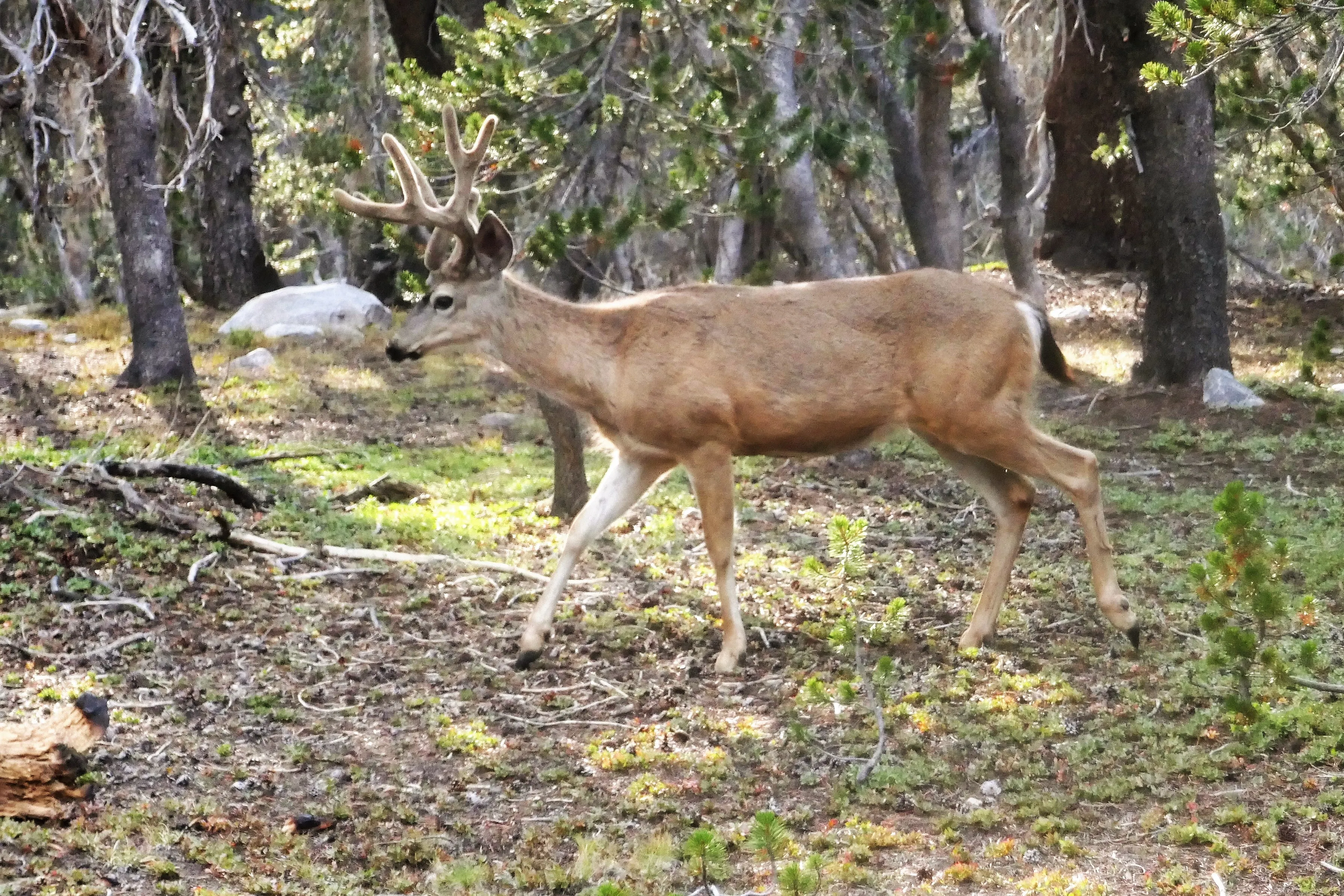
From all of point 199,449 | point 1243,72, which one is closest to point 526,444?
point 199,449

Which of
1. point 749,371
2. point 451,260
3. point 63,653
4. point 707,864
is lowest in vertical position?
point 707,864

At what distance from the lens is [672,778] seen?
227 inches

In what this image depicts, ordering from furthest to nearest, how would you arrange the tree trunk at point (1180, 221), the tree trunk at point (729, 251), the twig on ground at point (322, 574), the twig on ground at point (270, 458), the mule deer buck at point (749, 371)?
the tree trunk at point (729, 251), the tree trunk at point (1180, 221), the twig on ground at point (270, 458), the twig on ground at point (322, 574), the mule deer buck at point (749, 371)

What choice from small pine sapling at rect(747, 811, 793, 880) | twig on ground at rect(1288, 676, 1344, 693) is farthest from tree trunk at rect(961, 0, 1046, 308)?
small pine sapling at rect(747, 811, 793, 880)

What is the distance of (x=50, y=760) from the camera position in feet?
16.2

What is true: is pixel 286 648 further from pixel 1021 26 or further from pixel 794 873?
pixel 1021 26

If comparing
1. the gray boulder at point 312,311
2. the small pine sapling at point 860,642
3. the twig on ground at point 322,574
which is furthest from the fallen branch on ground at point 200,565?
the gray boulder at point 312,311

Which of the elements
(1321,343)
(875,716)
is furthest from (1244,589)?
(1321,343)

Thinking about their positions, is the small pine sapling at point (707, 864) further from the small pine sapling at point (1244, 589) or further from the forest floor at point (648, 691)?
the small pine sapling at point (1244, 589)

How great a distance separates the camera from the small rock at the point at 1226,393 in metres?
11.7

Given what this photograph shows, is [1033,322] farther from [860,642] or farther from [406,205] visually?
[406,205]

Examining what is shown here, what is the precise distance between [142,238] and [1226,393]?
874 centimetres

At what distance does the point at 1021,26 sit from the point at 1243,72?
9865 millimetres

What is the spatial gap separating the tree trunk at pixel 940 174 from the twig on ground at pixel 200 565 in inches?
273
